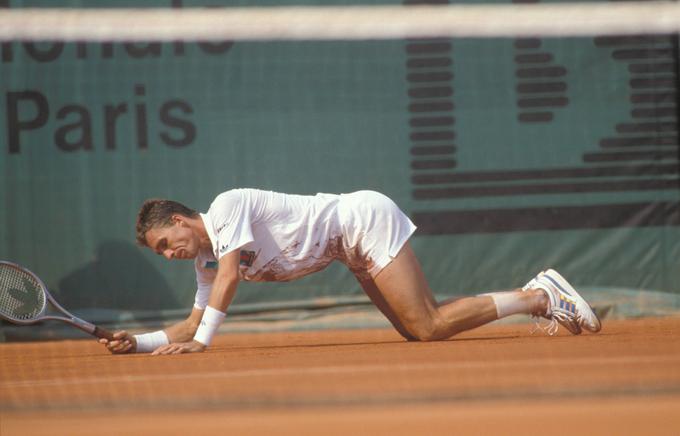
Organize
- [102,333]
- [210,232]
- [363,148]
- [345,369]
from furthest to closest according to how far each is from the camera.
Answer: [363,148] < [102,333] < [210,232] < [345,369]

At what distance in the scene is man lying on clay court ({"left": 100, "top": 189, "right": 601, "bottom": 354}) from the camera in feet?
13.0

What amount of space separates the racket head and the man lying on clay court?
0.55 m

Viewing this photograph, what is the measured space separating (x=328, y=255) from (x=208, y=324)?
28.3 inches

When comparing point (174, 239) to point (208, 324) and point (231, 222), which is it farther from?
point (208, 324)

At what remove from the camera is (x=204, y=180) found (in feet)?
21.0

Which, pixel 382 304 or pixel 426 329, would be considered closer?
pixel 426 329

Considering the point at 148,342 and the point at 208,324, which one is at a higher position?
the point at 208,324

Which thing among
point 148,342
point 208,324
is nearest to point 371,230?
point 208,324

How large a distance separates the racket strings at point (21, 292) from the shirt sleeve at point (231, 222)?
1.07 metres

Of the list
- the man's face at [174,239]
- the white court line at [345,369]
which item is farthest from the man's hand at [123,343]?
the white court line at [345,369]

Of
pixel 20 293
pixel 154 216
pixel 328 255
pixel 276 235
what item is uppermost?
pixel 154 216

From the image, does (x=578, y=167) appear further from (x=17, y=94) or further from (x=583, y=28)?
(x=17, y=94)

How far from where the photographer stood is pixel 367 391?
Answer: 2512 mm

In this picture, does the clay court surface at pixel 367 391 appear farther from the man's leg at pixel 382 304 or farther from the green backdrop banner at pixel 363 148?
the green backdrop banner at pixel 363 148
